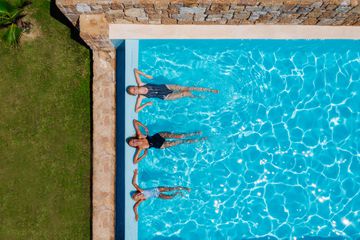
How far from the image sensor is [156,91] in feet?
34.0

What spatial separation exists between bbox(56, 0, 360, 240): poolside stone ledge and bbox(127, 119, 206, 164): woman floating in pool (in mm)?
702

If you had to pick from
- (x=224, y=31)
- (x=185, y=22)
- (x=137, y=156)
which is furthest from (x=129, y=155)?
(x=224, y=31)

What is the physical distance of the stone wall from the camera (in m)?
8.98

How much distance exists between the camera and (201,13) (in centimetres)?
953

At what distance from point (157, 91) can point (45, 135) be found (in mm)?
3301

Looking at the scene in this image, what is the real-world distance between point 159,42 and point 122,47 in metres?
0.96

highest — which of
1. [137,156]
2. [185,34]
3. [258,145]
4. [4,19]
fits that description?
[4,19]

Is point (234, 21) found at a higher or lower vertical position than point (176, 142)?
higher

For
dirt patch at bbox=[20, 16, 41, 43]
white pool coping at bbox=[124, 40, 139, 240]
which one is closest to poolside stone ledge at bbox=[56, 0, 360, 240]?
white pool coping at bbox=[124, 40, 139, 240]

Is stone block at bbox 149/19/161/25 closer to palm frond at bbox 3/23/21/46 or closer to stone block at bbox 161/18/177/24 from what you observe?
stone block at bbox 161/18/177/24

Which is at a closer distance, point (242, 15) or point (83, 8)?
point (83, 8)

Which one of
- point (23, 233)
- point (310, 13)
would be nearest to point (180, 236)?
point (23, 233)

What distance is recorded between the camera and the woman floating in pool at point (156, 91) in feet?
33.6

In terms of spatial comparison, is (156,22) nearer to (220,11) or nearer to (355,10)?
(220,11)
